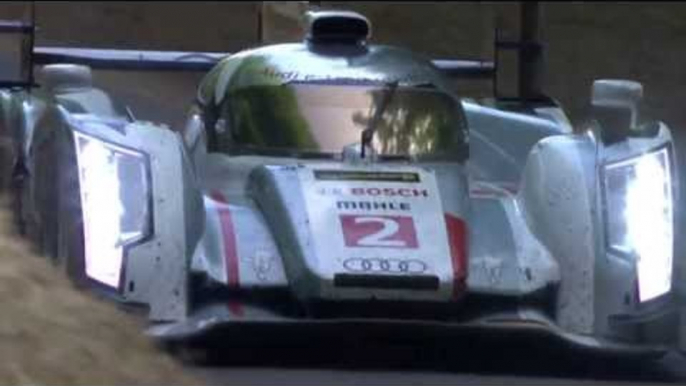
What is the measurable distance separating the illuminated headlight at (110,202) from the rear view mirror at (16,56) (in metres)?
2.77

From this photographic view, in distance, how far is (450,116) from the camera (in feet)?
38.8

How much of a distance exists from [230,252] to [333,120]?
1350mm

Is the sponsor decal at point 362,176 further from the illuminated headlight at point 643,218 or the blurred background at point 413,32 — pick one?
the blurred background at point 413,32

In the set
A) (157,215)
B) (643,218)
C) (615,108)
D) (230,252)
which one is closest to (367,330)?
(230,252)

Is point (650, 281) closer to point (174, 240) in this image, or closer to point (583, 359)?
point (583, 359)

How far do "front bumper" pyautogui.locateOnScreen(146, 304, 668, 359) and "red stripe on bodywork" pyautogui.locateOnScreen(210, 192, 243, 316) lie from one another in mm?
36

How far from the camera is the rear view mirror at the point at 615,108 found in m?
11.2

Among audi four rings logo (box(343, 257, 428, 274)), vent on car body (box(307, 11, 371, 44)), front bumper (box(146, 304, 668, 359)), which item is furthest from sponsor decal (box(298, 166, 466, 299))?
vent on car body (box(307, 11, 371, 44))

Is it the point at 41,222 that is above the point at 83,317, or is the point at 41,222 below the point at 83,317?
below

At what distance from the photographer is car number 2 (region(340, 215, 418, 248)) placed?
407 inches

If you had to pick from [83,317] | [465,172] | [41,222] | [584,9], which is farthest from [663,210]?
[584,9]

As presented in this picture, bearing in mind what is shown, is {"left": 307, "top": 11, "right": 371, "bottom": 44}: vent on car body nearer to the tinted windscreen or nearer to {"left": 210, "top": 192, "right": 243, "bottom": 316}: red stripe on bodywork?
the tinted windscreen

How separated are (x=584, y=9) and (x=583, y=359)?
18.3 metres

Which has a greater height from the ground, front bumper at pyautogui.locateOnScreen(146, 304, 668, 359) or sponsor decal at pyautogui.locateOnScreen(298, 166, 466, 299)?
sponsor decal at pyautogui.locateOnScreen(298, 166, 466, 299)
